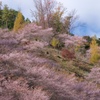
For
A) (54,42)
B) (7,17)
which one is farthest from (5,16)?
(54,42)

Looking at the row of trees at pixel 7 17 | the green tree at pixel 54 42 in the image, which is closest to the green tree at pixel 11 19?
the row of trees at pixel 7 17

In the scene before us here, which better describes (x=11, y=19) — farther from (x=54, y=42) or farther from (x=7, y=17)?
(x=54, y=42)

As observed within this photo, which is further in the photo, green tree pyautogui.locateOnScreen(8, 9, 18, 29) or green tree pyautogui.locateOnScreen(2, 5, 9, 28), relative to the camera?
green tree pyautogui.locateOnScreen(8, 9, 18, 29)

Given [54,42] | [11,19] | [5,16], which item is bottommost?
[54,42]

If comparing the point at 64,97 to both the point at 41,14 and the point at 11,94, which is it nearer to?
the point at 11,94

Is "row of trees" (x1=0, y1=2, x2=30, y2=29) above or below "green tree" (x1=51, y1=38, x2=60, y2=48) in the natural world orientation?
above

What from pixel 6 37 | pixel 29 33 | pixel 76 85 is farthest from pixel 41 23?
pixel 76 85

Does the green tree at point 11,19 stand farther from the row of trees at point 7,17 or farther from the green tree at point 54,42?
the green tree at point 54,42

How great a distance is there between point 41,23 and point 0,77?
108 feet

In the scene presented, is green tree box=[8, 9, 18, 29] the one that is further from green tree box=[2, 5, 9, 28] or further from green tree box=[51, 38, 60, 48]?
green tree box=[51, 38, 60, 48]

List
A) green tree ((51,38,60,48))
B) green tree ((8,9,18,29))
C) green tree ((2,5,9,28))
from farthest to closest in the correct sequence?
green tree ((8,9,18,29)), green tree ((2,5,9,28)), green tree ((51,38,60,48))

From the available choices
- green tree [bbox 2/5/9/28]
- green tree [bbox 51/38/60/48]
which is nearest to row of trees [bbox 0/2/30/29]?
green tree [bbox 2/5/9/28]

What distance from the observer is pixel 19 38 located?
56.5 ft

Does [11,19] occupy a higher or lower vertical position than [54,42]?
higher
